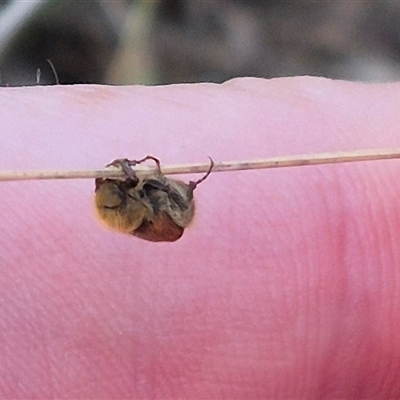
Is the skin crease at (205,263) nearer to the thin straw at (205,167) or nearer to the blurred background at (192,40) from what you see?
the thin straw at (205,167)

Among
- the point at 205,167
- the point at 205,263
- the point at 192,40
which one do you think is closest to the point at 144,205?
the point at 205,167

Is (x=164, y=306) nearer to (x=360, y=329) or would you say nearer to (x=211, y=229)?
(x=211, y=229)

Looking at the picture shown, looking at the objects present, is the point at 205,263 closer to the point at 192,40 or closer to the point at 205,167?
the point at 205,167

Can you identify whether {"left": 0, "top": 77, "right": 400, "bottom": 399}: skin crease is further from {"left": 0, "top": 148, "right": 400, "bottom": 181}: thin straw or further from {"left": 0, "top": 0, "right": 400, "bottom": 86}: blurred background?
{"left": 0, "top": 0, "right": 400, "bottom": 86}: blurred background

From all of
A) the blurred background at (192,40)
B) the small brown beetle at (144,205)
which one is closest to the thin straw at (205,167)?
the small brown beetle at (144,205)

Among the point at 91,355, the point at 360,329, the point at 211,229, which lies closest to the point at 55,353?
the point at 91,355

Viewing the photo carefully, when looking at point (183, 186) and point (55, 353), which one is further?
point (55, 353)
